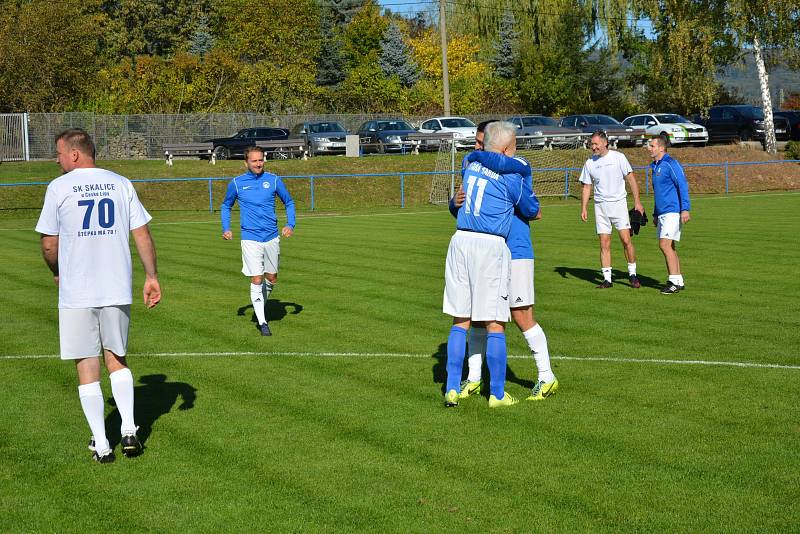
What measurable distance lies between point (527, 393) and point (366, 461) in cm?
223

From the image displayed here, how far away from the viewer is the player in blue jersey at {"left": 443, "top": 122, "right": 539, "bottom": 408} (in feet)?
25.8

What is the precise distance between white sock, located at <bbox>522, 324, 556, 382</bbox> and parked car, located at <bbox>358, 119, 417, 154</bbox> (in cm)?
3914

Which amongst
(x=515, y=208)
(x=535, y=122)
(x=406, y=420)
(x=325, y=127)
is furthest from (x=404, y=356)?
(x=535, y=122)

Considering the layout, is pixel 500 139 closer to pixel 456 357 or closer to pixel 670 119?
pixel 456 357

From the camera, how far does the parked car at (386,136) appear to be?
48.1 meters

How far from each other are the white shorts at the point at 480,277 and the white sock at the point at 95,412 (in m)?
2.64

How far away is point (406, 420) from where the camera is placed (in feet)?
25.6

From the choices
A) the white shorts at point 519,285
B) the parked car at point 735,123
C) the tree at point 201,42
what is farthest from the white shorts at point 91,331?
the tree at point 201,42

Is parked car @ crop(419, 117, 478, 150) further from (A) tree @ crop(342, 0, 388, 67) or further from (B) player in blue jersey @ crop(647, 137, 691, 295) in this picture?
(B) player in blue jersey @ crop(647, 137, 691, 295)

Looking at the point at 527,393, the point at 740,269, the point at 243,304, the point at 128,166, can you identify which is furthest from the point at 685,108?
the point at 527,393

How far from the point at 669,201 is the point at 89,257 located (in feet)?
31.0

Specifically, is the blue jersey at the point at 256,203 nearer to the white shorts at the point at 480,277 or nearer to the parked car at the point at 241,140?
the white shorts at the point at 480,277

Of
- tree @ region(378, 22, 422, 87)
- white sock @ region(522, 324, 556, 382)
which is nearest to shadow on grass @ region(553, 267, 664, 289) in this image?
white sock @ region(522, 324, 556, 382)

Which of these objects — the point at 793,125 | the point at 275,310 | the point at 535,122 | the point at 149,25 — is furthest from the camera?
the point at 149,25
